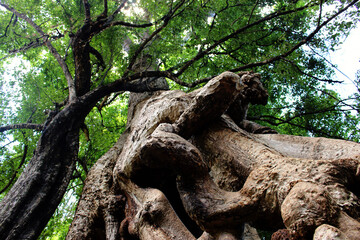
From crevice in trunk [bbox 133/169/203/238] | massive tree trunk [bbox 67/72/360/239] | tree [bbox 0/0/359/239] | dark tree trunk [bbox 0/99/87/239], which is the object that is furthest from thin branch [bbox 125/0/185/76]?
crevice in trunk [bbox 133/169/203/238]

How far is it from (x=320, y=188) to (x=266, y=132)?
2.26 meters

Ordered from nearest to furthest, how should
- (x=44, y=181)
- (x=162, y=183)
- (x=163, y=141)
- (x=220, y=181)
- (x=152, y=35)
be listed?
(x=163, y=141), (x=220, y=181), (x=162, y=183), (x=44, y=181), (x=152, y=35)

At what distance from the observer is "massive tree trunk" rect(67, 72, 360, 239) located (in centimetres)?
155

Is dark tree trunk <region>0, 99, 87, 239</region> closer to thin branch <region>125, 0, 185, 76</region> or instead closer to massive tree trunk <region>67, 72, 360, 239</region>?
massive tree trunk <region>67, 72, 360, 239</region>

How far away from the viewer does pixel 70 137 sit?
14.7 feet

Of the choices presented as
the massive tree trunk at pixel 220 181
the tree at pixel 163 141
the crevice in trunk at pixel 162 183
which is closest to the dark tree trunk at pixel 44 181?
the tree at pixel 163 141

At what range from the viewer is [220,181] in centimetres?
293

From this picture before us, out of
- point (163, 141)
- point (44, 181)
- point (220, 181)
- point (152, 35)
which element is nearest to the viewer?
point (163, 141)

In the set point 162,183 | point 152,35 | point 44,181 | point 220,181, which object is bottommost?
point 220,181

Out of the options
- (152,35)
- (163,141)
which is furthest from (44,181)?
(152,35)

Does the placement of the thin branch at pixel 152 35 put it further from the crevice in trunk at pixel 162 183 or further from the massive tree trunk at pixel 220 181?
the crevice in trunk at pixel 162 183

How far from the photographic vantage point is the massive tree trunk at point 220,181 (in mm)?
1551

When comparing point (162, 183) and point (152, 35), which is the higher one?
point (152, 35)

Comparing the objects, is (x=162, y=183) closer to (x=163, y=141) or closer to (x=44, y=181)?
(x=163, y=141)
